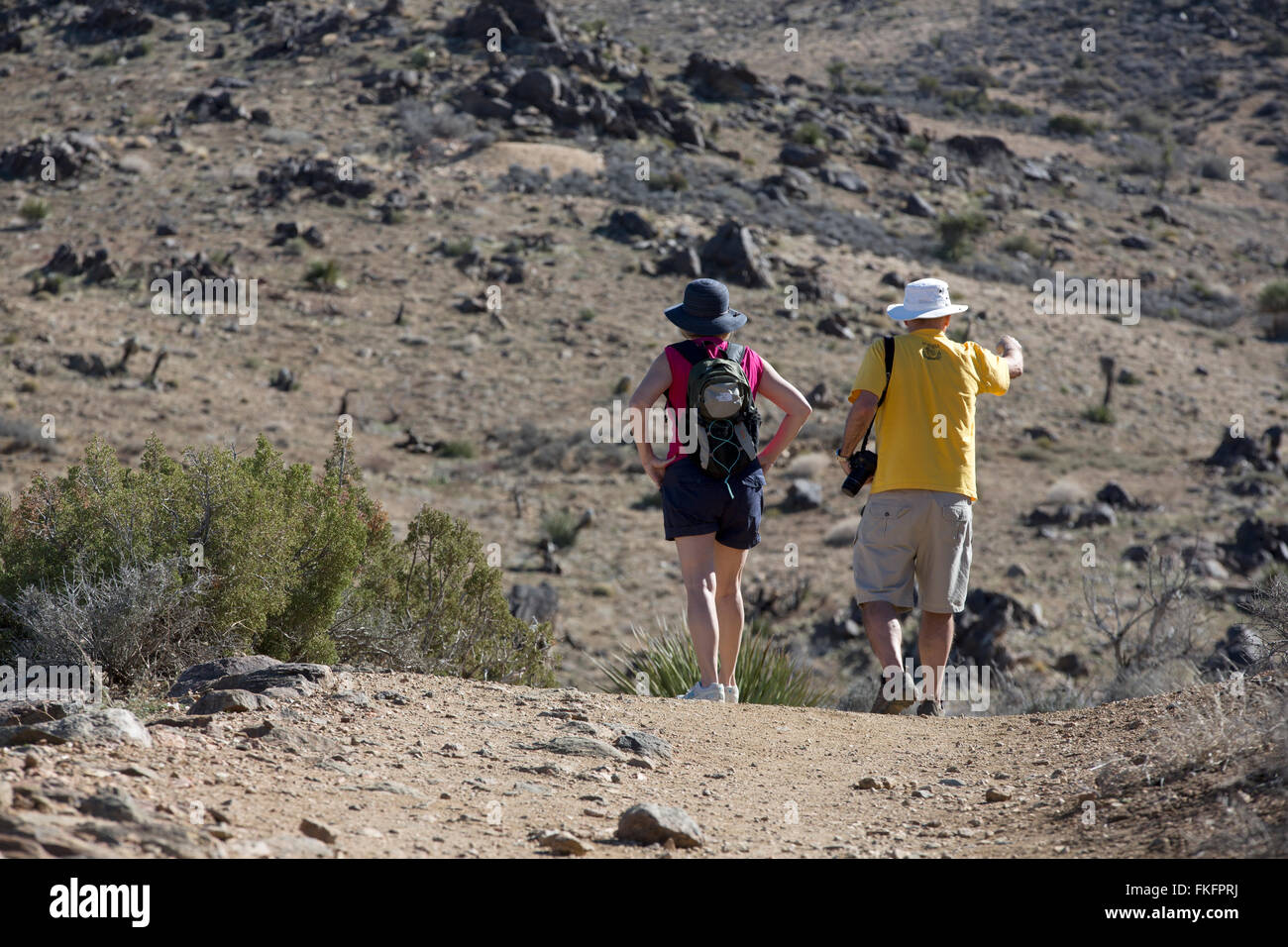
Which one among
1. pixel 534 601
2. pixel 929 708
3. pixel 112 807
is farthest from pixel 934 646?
pixel 534 601

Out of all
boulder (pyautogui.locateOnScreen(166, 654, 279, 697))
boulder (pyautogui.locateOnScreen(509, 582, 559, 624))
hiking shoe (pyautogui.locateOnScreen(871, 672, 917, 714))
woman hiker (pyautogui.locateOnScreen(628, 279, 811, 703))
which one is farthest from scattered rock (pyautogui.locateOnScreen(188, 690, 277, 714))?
boulder (pyautogui.locateOnScreen(509, 582, 559, 624))

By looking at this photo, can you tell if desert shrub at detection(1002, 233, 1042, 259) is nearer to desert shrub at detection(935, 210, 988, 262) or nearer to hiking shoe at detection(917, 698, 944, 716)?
desert shrub at detection(935, 210, 988, 262)

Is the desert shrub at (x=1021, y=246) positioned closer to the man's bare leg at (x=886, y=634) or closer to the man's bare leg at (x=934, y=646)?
the man's bare leg at (x=934, y=646)

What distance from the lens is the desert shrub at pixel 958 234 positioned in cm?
2962

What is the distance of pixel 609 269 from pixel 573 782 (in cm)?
2281

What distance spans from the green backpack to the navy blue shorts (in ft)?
0.12

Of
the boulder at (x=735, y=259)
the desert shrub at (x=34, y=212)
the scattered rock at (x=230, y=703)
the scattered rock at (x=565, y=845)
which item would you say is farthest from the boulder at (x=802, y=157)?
the scattered rock at (x=565, y=845)

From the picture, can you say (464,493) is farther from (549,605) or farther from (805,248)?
(805,248)

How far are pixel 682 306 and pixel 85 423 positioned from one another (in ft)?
47.8

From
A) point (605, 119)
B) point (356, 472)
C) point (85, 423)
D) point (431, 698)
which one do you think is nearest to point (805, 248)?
point (605, 119)

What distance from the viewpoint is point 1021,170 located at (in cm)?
3781

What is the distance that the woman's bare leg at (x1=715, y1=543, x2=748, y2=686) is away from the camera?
196 inches

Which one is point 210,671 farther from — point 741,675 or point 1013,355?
point 1013,355

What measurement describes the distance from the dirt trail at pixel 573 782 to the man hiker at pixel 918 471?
510 mm
